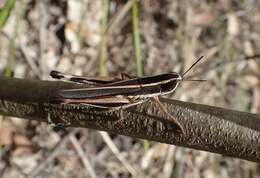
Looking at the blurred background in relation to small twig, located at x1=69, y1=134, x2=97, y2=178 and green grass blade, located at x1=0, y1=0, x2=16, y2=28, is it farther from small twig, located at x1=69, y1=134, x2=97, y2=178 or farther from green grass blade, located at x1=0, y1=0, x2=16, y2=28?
green grass blade, located at x1=0, y1=0, x2=16, y2=28

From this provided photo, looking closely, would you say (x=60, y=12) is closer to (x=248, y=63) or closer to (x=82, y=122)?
(x=248, y=63)

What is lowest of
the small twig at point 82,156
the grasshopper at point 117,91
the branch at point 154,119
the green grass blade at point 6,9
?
the small twig at point 82,156

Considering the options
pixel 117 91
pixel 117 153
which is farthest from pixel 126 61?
pixel 117 91

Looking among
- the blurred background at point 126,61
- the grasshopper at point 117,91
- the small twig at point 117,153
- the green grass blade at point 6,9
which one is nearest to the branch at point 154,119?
the grasshopper at point 117,91

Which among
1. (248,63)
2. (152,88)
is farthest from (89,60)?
(152,88)

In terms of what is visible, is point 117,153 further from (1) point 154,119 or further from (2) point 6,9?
(1) point 154,119

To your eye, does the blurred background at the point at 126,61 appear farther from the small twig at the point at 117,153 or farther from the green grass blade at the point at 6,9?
the green grass blade at the point at 6,9
